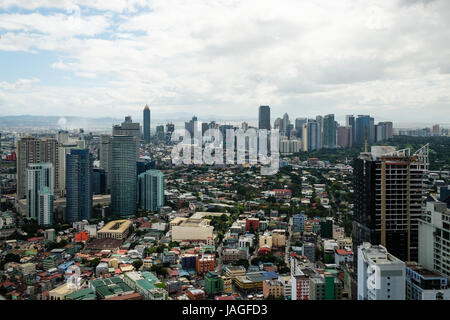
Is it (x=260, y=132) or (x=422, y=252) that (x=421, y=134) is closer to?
(x=422, y=252)

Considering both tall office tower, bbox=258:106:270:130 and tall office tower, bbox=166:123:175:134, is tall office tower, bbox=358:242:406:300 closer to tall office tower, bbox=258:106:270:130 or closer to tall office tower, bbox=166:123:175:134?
tall office tower, bbox=258:106:270:130

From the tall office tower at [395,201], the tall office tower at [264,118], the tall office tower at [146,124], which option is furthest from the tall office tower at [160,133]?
the tall office tower at [395,201]

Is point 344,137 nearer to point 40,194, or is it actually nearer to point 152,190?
point 152,190

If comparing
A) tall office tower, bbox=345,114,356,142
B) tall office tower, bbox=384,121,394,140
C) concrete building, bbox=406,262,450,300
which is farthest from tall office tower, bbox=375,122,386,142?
concrete building, bbox=406,262,450,300

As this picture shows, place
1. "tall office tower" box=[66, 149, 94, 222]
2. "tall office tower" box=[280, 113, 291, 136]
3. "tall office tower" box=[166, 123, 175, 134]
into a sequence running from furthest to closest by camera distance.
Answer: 1. "tall office tower" box=[280, 113, 291, 136]
2. "tall office tower" box=[166, 123, 175, 134]
3. "tall office tower" box=[66, 149, 94, 222]

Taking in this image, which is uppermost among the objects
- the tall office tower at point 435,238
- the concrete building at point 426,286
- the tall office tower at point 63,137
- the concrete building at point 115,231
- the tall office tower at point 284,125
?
the tall office tower at point 284,125

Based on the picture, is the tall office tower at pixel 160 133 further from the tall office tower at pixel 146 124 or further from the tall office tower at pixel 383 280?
the tall office tower at pixel 383 280
